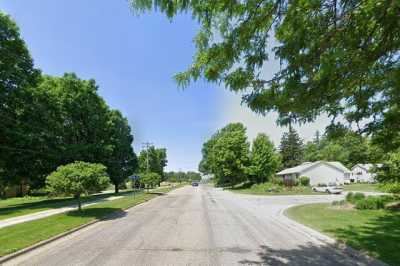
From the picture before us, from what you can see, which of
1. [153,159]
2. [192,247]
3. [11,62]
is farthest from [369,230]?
[153,159]

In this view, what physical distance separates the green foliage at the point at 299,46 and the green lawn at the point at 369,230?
5118mm

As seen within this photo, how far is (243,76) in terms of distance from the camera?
459 cm

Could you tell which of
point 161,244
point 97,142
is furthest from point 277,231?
point 97,142

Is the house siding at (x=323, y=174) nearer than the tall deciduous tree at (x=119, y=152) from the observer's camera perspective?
No

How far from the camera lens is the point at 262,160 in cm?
5081

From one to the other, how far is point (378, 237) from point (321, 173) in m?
51.9

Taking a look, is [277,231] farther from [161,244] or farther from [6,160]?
[6,160]

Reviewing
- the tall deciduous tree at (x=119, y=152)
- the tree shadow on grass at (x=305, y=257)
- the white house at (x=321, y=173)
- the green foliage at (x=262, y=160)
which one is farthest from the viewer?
the white house at (x=321, y=173)

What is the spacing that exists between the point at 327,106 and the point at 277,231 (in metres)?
7.57

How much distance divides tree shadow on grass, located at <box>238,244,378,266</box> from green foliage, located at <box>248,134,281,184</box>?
140 ft

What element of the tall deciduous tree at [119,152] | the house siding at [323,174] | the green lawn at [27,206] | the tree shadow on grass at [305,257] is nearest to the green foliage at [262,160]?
the house siding at [323,174]

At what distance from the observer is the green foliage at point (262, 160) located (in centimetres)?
5069

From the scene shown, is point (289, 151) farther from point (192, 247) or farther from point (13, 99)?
point (192, 247)

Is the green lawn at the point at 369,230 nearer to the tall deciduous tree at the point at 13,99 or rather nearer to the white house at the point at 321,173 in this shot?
the tall deciduous tree at the point at 13,99
